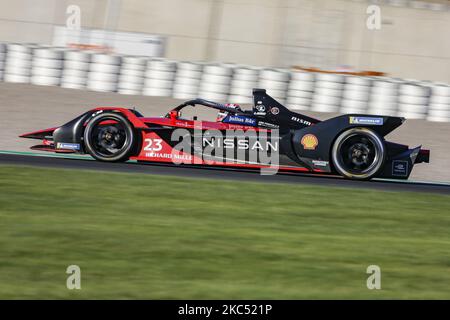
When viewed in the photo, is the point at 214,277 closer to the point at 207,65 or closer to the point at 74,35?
the point at 207,65

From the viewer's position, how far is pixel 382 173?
11.0 m

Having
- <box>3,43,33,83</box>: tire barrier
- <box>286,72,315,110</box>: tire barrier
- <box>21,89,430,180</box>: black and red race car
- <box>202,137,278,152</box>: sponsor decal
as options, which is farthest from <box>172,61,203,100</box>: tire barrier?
<box>202,137,278,152</box>: sponsor decal

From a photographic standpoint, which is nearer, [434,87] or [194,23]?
[434,87]

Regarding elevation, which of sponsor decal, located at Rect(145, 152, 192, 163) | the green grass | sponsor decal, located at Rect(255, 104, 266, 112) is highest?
sponsor decal, located at Rect(255, 104, 266, 112)

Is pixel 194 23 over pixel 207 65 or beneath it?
over

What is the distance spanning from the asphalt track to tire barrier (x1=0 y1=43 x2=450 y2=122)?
16.8 feet

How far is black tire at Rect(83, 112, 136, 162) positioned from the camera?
10.9 m

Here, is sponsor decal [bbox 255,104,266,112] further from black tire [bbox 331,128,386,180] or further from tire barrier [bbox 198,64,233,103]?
tire barrier [bbox 198,64,233,103]

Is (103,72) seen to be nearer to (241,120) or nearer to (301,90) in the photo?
(301,90)

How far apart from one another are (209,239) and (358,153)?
421 centimetres

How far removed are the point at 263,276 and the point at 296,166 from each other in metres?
4.85

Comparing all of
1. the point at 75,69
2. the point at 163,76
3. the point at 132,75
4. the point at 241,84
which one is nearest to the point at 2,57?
the point at 75,69

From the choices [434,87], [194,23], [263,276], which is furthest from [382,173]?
[194,23]

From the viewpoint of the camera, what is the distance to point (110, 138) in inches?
439
